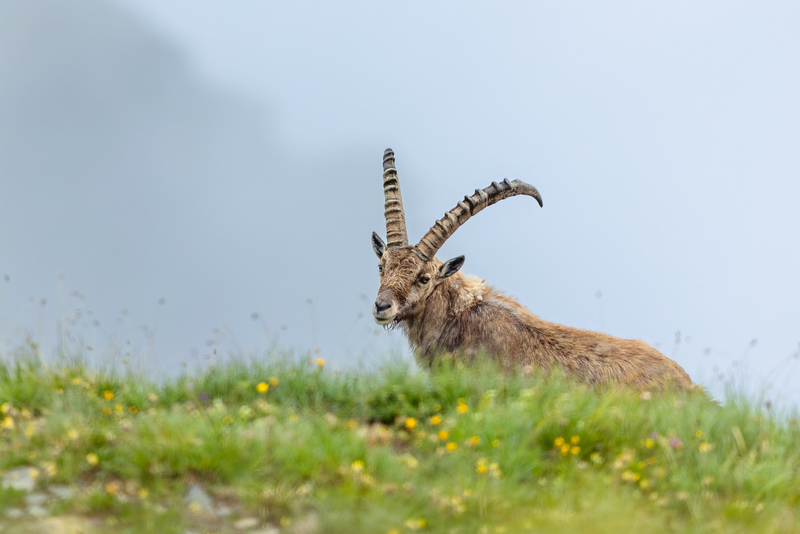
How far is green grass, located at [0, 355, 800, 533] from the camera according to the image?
5.83 metres

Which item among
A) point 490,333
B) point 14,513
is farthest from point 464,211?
point 14,513

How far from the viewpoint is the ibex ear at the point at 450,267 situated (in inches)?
451

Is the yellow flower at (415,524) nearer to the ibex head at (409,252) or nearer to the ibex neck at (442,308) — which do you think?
the ibex head at (409,252)

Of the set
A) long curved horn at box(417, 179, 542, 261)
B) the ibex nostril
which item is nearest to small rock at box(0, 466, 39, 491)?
the ibex nostril

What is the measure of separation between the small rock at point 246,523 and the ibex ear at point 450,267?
6360 millimetres

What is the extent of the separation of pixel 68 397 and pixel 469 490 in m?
4.46

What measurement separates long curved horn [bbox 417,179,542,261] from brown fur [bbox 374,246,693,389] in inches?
9.5

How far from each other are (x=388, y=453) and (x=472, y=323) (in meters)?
5.15

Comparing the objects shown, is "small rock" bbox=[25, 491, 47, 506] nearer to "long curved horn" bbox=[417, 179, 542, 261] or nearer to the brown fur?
the brown fur

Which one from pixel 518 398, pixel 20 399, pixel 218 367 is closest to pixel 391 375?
pixel 518 398

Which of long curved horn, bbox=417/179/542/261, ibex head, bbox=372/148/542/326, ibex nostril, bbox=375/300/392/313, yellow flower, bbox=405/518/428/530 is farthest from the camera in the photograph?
long curved horn, bbox=417/179/542/261

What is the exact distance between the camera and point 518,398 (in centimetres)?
827

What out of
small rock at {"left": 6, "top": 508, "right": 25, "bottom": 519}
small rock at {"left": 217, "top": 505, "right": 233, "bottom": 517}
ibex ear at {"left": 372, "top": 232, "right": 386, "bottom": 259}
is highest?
ibex ear at {"left": 372, "top": 232, "right": 386, "bottom": 259}

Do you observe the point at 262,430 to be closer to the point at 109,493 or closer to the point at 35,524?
the point at 109,493
